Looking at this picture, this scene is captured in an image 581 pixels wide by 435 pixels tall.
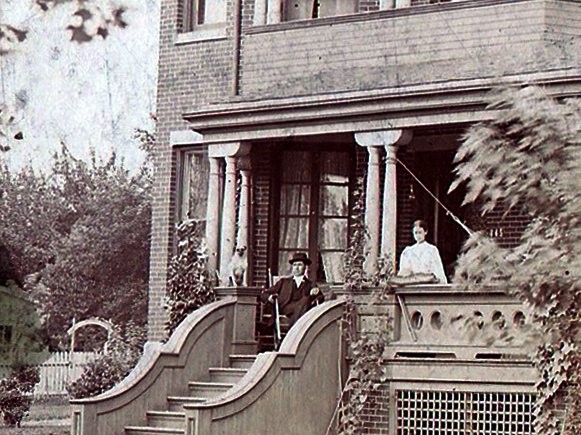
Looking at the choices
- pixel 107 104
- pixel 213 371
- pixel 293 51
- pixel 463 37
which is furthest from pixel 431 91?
pixel 107 104

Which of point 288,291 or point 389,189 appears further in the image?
point 288,291

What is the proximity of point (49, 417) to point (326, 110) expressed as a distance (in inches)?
732

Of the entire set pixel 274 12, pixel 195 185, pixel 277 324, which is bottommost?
pixel 277 324

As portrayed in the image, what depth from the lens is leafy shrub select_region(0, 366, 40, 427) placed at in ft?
121

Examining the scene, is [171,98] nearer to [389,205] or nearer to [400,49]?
[400,49]

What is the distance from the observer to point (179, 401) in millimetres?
22047

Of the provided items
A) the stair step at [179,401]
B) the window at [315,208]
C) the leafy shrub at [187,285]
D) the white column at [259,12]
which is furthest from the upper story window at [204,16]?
the stair step at [179,401]

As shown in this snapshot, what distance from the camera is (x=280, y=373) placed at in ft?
68.2

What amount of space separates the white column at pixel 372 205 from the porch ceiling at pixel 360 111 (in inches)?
15.5

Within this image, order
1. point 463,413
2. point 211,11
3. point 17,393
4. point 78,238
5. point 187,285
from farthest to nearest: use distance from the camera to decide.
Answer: point 78,238 < point 17,393 < point 211,11 < point 187,285 < point 463,413

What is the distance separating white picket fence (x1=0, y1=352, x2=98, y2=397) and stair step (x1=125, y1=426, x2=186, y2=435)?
18.4m

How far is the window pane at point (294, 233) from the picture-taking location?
25.0 m

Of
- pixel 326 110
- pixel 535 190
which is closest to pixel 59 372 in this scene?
pixel 326 110

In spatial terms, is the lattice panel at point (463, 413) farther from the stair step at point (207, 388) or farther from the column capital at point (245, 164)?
the column capital at point (245, 164)
